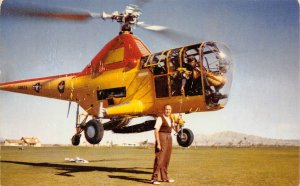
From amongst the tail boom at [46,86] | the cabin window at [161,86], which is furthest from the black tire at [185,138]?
the tail boom at [46,86]

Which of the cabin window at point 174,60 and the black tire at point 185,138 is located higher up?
the cabin window at point 174,60

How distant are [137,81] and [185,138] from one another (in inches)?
104

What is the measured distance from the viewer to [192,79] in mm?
10469

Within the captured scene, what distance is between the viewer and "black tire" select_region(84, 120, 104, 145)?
10747 mm

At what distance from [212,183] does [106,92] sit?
18.5 ft

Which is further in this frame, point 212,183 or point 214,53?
point 214,53

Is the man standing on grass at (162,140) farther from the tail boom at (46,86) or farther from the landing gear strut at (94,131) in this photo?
the tail boom at (46,86)

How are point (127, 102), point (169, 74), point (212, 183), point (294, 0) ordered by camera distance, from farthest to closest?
point (127, 102)
point (169, 74)
point (294, 0)
point (212, 183)

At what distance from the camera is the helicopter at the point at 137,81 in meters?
10.4

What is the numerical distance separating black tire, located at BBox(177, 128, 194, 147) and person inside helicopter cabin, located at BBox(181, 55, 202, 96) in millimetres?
1735

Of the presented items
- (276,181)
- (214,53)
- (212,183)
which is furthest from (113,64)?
(276,181)

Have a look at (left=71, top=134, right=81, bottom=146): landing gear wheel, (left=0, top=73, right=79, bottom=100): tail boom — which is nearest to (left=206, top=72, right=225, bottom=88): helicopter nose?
(left=71, top=134, right=81, bottom=146): landing gear wheel

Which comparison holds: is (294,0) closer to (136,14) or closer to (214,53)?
(214,53)

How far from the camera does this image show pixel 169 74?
10.8 m
